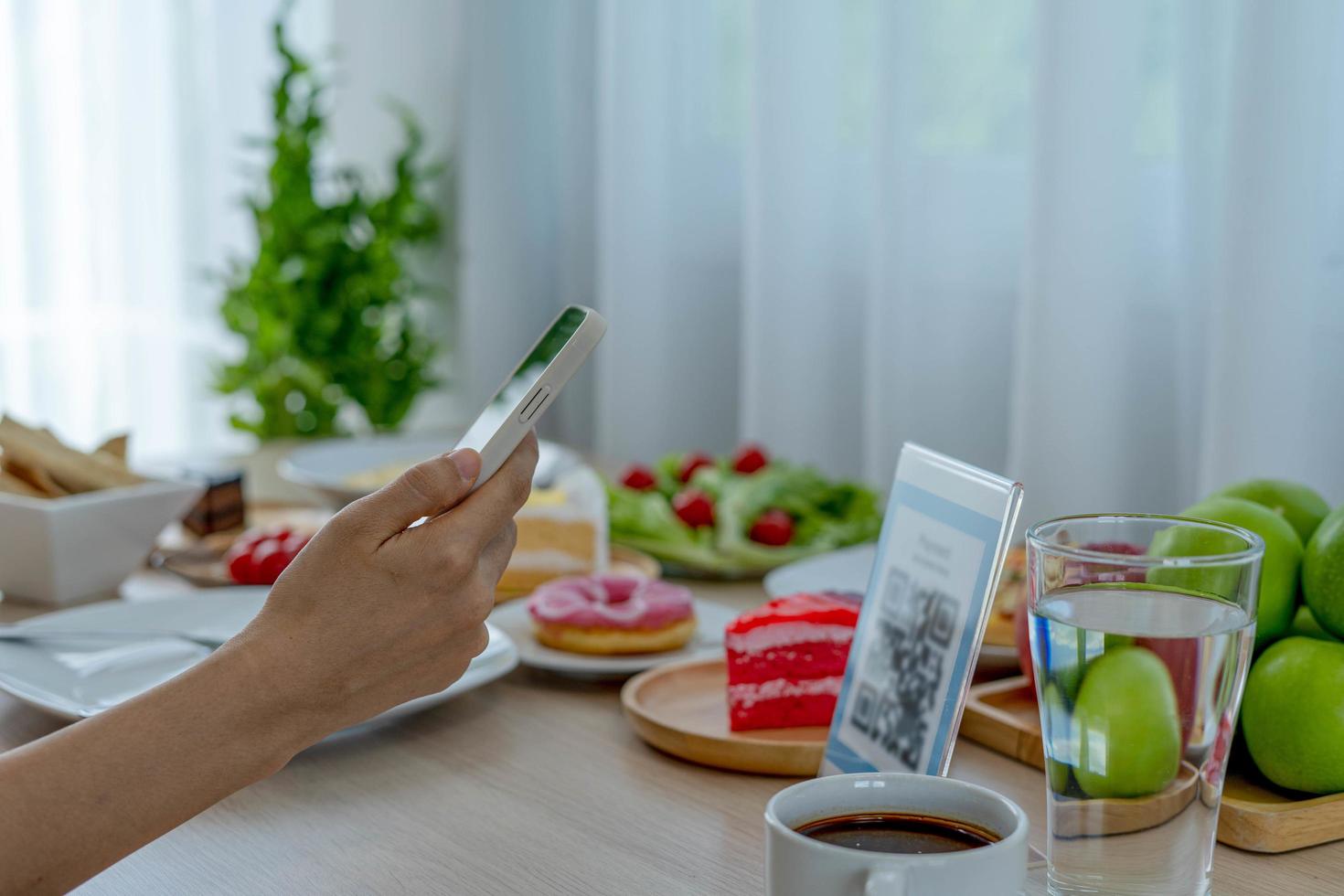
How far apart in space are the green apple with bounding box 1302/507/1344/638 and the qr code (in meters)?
0.23

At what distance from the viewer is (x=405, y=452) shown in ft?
6.12

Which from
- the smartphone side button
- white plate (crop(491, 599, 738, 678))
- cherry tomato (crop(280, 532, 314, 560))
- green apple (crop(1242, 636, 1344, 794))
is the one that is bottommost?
white plate (crop(491, 599, 738, 678))

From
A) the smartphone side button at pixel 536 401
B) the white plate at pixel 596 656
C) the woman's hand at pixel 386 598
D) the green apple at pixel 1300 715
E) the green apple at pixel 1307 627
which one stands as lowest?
the white plate at pixel 596 656

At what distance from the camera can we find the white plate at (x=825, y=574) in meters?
1.25

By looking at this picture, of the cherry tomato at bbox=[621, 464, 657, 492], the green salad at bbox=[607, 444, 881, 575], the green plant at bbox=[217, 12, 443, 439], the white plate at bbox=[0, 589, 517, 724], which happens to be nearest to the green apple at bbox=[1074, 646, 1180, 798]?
the white plate at bbox=[0, 589, 517, 724]

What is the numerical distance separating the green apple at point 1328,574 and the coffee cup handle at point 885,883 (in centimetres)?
41

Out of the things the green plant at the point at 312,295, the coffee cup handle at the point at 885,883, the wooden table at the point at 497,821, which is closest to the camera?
the coffee cup handle at the point at 885,883

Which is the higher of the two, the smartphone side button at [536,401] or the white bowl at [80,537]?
the smartphone side button at [536,401]

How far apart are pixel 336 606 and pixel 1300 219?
107 centimetres

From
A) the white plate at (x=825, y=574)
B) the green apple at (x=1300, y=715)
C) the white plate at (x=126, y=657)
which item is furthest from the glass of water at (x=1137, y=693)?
the white plate at (x=825, y=574)

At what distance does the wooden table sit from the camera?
0.73m

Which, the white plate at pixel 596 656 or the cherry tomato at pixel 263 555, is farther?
the cherry tomato at pixel 263 555

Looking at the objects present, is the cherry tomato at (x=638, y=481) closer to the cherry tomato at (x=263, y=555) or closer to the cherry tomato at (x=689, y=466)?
the cherry tomato at (x=689, y=466)

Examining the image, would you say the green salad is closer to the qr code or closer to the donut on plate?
the donut on plate
